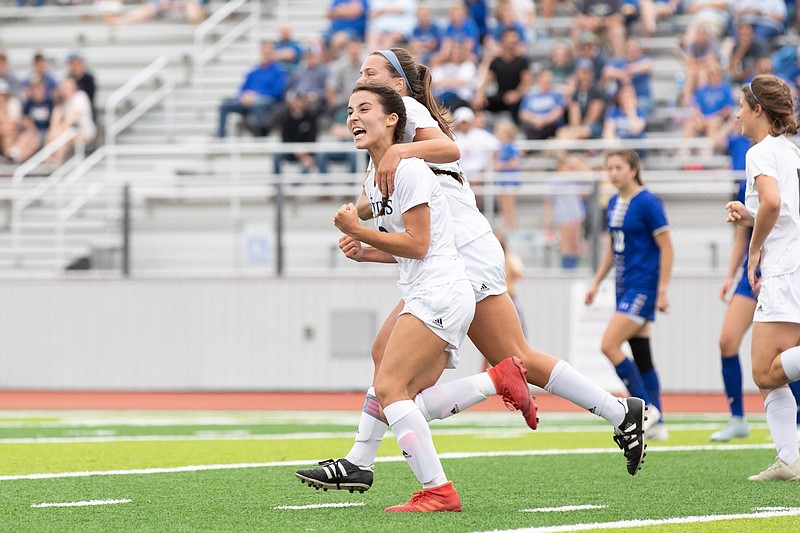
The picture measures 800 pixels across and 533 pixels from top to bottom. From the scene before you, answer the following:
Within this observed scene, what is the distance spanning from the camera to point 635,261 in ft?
31.6

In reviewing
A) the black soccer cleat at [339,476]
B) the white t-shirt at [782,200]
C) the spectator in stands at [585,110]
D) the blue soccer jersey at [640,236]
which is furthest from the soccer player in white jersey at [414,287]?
the spectator in stands at [585,110]

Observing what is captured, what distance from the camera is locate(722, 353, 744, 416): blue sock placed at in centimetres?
894

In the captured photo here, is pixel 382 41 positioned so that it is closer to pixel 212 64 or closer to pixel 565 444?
pixel 212 64

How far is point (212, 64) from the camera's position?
21172 millimetres

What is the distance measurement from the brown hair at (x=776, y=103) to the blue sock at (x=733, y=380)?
2.55 metres

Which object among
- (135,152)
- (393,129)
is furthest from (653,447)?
(135,152)

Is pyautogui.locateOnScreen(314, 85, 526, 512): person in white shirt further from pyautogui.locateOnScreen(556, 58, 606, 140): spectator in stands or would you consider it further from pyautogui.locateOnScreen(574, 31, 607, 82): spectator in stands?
pyautogui.locateOnScreen(574, 31, 607, 82): spectator in stands

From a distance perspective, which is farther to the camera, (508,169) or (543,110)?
(543,110)

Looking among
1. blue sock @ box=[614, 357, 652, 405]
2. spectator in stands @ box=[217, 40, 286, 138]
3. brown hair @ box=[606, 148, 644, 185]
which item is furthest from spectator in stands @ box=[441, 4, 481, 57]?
blue sock @ box=[614, 357, 652, 405]

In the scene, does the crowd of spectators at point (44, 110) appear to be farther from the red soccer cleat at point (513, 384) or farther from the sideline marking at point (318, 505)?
the red soccer cleat at point (513, 384)

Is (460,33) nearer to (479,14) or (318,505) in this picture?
(479,14)

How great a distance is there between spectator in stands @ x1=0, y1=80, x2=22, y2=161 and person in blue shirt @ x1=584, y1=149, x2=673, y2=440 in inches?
480

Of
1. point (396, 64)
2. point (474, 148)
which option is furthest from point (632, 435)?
point (474, 148)

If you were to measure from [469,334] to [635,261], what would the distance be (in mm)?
3944
